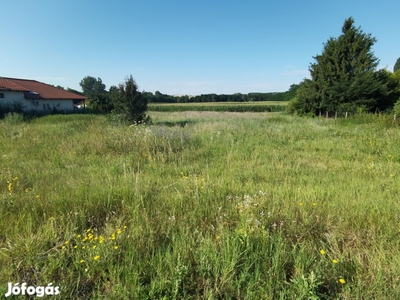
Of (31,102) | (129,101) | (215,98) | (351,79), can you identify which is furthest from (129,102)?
(215,98)

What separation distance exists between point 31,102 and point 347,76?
44.7 meters

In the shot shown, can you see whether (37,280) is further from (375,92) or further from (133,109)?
(375,92)

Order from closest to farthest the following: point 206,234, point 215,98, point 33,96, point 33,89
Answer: point 206,234 < point 33,96 < point 33,89 < point 215,98

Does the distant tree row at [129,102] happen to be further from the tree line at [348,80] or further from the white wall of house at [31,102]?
the white wall of house at [31,102]

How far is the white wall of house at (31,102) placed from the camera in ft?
93.4

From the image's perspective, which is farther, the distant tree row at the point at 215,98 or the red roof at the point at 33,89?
the distant tree row at the point at 215,98

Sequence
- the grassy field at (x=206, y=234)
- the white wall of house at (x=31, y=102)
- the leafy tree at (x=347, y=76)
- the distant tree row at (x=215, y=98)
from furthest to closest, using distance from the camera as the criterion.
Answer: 1. the distant tree row at (x=215, y=98)
2. the white wall of house at (x=31, y=102)
3. the leafy tree at (x=347, y=76)
4. the grassy field at (x=206, y=234)

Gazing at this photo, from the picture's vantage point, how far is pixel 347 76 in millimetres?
25656

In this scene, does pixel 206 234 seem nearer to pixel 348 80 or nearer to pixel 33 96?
pixel 348 80

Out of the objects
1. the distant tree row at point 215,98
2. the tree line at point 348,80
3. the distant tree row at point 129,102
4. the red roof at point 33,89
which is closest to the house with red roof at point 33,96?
the red roof at point 33,89

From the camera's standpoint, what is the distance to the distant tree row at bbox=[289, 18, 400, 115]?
2417 cm

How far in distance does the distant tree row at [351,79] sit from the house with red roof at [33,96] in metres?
38.8

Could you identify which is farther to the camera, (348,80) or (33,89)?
(33,89)

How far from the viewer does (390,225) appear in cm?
239
